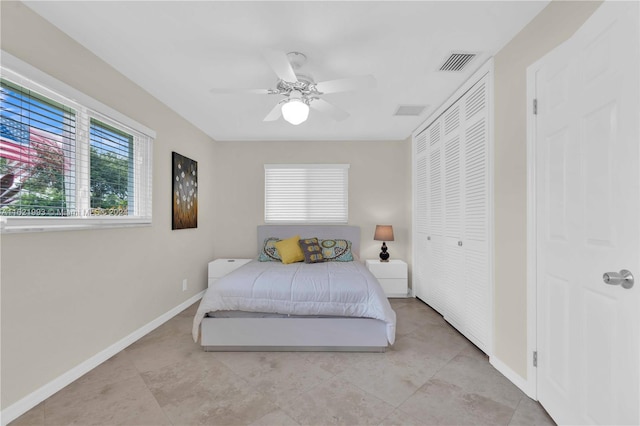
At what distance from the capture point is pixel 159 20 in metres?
1.79

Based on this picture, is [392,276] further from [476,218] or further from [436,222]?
[476,218]

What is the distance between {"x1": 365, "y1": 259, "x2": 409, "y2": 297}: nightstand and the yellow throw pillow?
3.62ft

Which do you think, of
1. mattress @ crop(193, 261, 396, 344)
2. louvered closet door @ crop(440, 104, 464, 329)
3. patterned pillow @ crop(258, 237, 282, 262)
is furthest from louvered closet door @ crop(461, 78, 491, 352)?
patterned pillow @ crop(258, 237, 282, 262)

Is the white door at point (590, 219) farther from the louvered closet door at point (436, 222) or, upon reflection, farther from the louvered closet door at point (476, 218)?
the louvered closet door at point (436, 222)

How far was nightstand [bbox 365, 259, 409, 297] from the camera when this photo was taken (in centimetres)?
399

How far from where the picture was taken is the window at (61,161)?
5.45 ft

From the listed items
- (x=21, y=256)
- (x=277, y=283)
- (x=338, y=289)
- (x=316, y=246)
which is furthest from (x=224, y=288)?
(x=316, y=246)

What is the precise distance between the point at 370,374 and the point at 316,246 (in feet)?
6.26

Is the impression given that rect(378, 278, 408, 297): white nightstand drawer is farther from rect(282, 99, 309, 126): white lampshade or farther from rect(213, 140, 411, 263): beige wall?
rect(282, 99, 309, 126): white lampshade

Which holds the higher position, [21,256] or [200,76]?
[200,76]

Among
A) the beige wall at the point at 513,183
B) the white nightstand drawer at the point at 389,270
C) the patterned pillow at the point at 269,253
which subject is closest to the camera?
the beige wall at the point at 513,183

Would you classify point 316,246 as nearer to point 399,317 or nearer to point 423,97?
point 399,317

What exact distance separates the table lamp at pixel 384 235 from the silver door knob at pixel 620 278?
292 centimetres

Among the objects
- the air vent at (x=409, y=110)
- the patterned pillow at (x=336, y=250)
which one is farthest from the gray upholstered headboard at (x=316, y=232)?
the air vent at (x=409, y=110)
